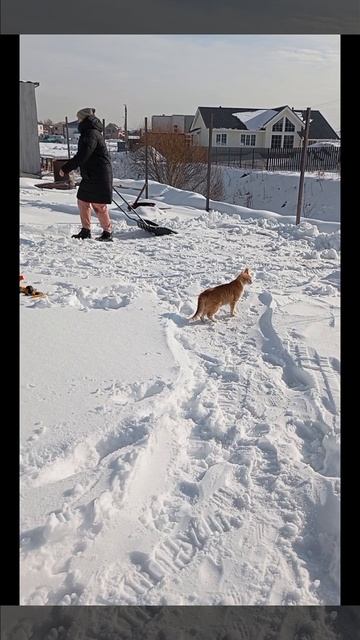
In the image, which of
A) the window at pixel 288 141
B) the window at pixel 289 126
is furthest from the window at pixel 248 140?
the window at pixel 289 126

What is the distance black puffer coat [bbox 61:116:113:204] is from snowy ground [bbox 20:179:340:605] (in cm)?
221

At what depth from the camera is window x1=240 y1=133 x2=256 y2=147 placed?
121ft

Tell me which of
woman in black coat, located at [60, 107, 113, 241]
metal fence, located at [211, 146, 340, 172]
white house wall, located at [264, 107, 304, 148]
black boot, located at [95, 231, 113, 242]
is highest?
white house wall, located at [264, 107, 304, 148]

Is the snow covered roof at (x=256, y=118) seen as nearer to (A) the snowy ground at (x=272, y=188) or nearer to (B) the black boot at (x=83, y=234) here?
(A) the snowy ground at (x=272, y=188)

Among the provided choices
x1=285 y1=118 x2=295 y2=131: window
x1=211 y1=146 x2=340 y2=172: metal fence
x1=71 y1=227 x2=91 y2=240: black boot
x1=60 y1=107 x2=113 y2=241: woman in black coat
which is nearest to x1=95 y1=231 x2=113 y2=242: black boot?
x1=60 y1=107 x2=113 y2=241: woman in black coat

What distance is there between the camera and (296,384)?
9.76 ft

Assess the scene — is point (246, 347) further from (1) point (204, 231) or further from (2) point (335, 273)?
(1) point (204, 231)

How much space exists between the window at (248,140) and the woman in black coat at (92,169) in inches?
1295

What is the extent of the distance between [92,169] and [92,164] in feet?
0.22

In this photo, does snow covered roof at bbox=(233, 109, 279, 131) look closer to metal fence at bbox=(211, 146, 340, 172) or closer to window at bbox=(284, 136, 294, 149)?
window at bbox=(284, 136, 294, 149)

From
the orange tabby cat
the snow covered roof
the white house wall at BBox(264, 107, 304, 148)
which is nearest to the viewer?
the orange tabby cat

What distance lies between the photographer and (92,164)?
6.43 meters
